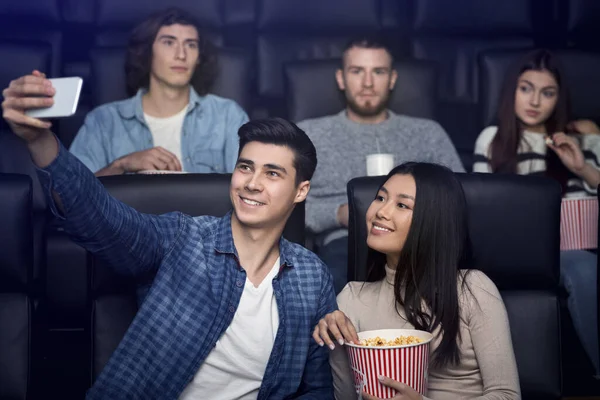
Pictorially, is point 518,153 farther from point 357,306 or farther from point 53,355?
point 53,355

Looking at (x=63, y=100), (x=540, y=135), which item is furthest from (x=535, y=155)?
(x=63, y=100)

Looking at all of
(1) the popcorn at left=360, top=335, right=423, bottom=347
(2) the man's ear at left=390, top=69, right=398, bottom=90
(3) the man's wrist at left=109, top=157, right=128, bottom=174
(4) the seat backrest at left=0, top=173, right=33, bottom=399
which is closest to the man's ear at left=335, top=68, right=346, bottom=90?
(2) the man's ear at left=390, top=69, right=398, bottom=90

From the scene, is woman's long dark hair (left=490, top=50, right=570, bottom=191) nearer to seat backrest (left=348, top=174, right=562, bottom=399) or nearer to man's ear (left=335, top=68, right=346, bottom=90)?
man's ear (left=335, top=68, right=346, bottom=90)

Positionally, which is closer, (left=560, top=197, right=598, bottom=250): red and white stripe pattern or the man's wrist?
(left=560, top=197, right=598, bottom=250): red and white stripe pattern

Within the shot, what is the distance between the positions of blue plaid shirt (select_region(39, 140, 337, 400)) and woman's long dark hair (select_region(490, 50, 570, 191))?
113 cm

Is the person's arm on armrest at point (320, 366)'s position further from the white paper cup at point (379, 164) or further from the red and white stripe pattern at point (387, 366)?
the white paper cup at point (379, 164)

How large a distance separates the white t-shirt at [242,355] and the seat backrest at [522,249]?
218mm

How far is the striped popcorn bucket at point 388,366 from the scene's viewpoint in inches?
43.1

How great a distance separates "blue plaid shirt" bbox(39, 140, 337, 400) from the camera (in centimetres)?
121

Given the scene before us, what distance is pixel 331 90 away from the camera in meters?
2.46

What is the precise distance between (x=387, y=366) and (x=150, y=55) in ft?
5.33

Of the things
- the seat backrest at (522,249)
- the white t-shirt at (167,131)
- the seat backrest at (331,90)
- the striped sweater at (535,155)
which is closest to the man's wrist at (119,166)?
the white t-shirt at (167,131)

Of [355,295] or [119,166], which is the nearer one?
[355,295]

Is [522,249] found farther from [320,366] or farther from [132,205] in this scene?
[132,205]
